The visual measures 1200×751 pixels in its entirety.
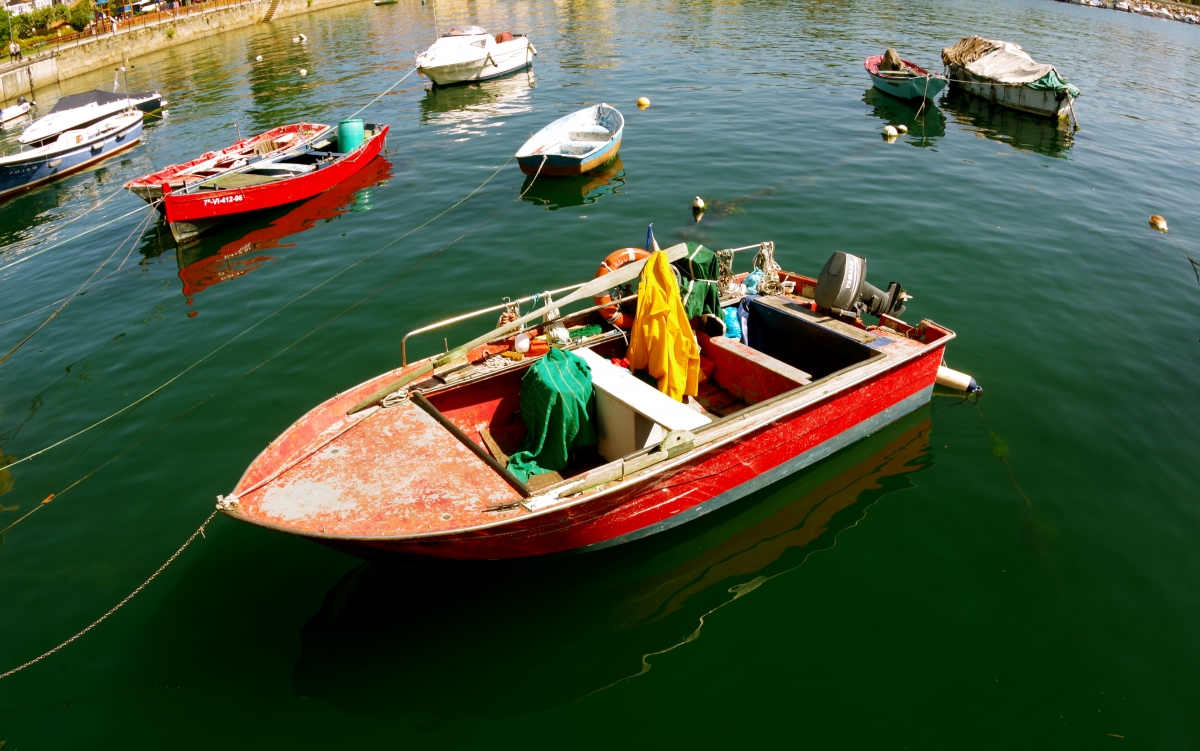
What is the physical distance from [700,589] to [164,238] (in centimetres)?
1735

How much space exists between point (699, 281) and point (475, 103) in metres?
24.3

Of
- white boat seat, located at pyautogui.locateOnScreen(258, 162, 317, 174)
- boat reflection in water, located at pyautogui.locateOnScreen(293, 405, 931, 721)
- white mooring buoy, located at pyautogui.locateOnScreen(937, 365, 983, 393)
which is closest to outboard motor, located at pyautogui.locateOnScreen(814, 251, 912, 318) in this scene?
white mooring buoy, located at pyautogui.locateOnScreen(937, 365, 983, 393)

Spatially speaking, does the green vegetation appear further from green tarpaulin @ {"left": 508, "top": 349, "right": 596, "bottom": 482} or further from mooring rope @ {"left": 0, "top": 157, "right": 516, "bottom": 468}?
green tarpaulin @ {"left": 508, "top": 349, "right": 596, "bottom": 482}

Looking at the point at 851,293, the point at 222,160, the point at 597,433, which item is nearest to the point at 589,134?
the point at 222,160

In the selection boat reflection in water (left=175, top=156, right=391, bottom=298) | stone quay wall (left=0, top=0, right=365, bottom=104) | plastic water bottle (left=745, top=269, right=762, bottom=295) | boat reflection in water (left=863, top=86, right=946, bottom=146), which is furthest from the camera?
stone quay wall (left=0, top=0, right=365, bottom=104)

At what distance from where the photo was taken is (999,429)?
10438 mm

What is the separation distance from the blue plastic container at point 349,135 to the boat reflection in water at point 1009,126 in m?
21.0

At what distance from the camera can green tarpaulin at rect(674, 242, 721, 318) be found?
10.0m

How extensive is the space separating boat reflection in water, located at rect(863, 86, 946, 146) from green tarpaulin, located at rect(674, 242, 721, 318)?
1682 cm

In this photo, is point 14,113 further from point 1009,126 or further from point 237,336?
point 1009,126

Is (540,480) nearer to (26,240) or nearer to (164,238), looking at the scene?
(164,238)

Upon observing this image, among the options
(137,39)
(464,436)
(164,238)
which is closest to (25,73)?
(137,39)

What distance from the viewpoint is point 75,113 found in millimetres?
26641

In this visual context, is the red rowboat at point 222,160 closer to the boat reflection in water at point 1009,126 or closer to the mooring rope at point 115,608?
the mooring rope at point 115,608
